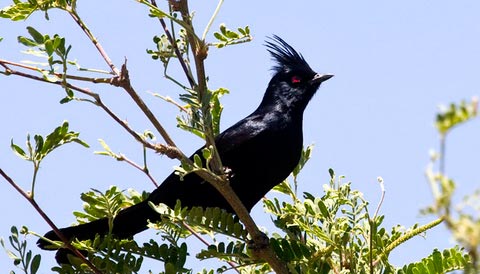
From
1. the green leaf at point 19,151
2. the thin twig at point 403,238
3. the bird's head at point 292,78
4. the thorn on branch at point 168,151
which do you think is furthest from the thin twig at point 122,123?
the bird's head at point 292,78

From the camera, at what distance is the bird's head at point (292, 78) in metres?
5.06

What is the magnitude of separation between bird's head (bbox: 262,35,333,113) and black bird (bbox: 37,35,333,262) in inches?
1.8

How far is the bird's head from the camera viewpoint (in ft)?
16.6

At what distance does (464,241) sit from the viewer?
1.86ft

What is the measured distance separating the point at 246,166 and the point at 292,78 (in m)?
1.17

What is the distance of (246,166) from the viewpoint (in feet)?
13.7

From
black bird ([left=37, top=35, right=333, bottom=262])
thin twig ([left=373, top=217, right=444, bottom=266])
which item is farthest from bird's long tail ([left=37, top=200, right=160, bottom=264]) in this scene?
thin twig ([left=373, top=217, right=444, bottom=266])

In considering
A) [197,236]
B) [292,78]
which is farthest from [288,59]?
[197,236]

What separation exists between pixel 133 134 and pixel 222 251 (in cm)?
75

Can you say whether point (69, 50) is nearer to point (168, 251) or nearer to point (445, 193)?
point (168, 251)

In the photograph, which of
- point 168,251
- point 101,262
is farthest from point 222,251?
point 101,262

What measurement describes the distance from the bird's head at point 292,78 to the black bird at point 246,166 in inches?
1.8

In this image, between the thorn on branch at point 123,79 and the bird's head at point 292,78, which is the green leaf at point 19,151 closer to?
the thorn on branch at point 123,79

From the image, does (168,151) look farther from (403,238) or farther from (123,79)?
(403,238)
